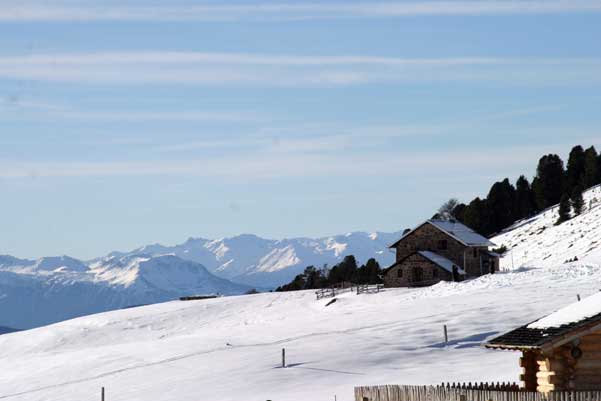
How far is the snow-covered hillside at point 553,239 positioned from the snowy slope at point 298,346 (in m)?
18.8

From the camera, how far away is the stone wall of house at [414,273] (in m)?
110

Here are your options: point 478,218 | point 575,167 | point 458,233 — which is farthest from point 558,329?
point 575,167

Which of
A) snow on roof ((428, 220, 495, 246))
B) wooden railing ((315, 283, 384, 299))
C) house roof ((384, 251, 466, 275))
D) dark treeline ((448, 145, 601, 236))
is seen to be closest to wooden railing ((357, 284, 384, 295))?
wooden railing ((315, 283, 384, 299))

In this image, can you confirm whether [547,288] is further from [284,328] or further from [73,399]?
[73,399]

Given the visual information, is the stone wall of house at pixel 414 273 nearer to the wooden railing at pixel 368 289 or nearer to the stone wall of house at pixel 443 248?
the stone wall of house at pixel 443 248

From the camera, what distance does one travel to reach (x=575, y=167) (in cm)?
17712

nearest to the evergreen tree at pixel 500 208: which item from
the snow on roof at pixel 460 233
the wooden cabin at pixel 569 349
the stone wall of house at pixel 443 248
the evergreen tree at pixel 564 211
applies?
the evergreen tree at pixel 564 211

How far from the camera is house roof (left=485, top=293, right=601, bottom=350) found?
119 ft

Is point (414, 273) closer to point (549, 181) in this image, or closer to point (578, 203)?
point (578, 203)

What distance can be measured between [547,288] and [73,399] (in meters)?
38.2

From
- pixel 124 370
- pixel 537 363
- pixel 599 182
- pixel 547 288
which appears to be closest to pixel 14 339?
pixel 124 370

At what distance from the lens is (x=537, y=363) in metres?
37.8

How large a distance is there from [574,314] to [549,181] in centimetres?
13967

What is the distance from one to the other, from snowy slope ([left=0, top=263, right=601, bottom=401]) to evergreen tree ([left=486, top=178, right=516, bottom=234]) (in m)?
64.4
